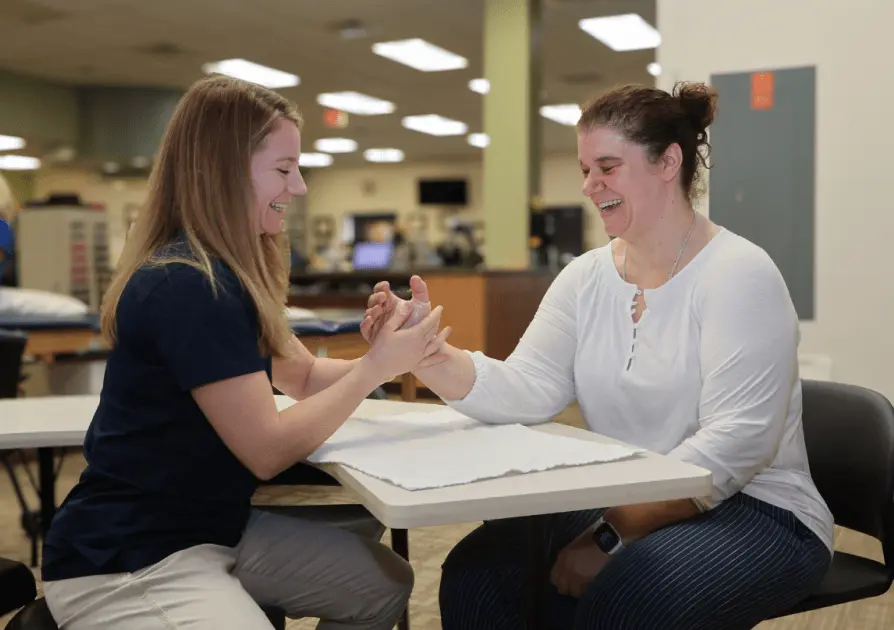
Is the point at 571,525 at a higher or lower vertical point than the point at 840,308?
lower

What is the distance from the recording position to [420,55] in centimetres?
862

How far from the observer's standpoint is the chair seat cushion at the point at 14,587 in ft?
4.47

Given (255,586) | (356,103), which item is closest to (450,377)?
(255,586)

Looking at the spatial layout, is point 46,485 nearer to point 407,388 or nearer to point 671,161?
point 671,161

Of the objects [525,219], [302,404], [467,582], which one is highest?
[525,219]

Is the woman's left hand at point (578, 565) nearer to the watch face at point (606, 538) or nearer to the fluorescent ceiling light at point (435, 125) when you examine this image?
the watch face at point (606, 538)

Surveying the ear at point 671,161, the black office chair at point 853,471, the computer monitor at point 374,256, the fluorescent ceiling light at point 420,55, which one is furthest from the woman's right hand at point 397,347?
the fluorescent ceiling light at point 420,55

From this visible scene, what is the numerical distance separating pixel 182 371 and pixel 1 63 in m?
9.40

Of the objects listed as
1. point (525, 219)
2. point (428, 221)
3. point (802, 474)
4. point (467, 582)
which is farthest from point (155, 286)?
point (428, 221)

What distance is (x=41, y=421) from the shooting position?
1599mm

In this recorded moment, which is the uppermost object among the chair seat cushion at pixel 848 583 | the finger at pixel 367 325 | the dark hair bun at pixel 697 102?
the dark hair bun at pixel 697 102

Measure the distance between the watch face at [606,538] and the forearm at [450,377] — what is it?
13.5 inches

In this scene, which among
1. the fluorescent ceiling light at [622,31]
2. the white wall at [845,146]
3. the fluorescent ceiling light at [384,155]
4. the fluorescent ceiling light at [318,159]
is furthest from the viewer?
the fluorescent ceiling light at [318,159]

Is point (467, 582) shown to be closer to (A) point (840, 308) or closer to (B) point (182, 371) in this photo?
(B) point (182, 371)
